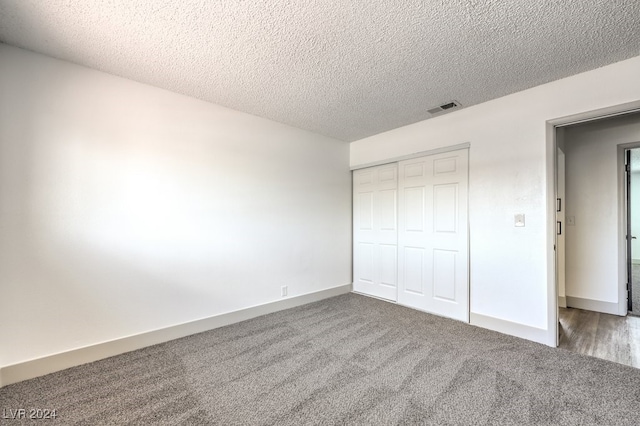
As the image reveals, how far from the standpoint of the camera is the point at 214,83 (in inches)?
103

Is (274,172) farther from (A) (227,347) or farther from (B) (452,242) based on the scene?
(B) (452,242)

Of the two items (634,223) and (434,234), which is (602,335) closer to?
(434,234)

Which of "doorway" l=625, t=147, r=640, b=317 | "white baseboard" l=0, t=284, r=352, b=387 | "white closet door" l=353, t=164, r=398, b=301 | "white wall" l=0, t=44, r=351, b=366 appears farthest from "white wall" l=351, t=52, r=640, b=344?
"white baseboard" l=0, t=284, r=352, b=387

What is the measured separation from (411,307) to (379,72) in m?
2.95

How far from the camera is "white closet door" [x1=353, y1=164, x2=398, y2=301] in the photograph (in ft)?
13.1

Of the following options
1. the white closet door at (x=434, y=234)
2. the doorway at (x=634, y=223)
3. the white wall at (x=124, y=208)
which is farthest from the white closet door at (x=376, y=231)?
the doorway at (x=634, y=223)

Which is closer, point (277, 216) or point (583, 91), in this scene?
point (583, 91)

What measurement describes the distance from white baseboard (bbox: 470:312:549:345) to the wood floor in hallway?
0.18m

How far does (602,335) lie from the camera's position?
2.75 m

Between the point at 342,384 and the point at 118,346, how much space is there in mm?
2022

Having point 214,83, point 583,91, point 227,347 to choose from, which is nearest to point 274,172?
point 214,83

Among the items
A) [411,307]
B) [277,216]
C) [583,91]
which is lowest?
[411,307]

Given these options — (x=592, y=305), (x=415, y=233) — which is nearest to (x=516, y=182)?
(x=415, y=233)

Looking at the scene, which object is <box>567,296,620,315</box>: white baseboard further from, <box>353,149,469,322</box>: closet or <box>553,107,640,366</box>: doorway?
<box>353,149,469,322</box>: closet
